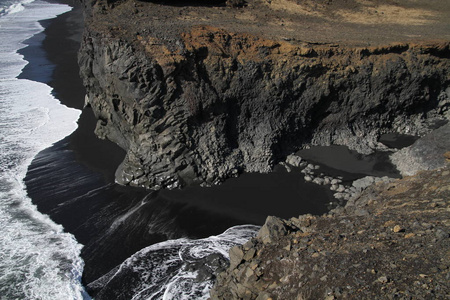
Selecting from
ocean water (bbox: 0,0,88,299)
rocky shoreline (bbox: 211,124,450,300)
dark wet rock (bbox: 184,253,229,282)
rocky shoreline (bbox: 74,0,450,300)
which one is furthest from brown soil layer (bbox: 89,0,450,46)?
rocky shoreline (bbox: 211,124,450,300)

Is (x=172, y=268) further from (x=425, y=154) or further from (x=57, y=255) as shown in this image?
(x=425, y=154)

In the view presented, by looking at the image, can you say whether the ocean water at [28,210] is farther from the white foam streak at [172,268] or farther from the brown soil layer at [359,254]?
the brown soil layer at [359,254]

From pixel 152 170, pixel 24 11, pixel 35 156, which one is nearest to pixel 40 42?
pixel 24 11

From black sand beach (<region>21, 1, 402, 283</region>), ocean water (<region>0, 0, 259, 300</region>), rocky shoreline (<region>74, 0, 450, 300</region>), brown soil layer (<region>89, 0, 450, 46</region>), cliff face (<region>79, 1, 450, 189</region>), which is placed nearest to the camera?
ocean water (<region>0, 0, 259, 300</region>)

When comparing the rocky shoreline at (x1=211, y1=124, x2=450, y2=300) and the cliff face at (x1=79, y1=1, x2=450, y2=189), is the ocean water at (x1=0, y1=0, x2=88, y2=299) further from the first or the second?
the rocky shoreline at (x1=211, y1=124, x2=450, y2=300)

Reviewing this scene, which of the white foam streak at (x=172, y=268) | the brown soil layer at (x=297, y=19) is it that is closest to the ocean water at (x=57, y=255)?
the white foam streak at (x=172, y=268)
